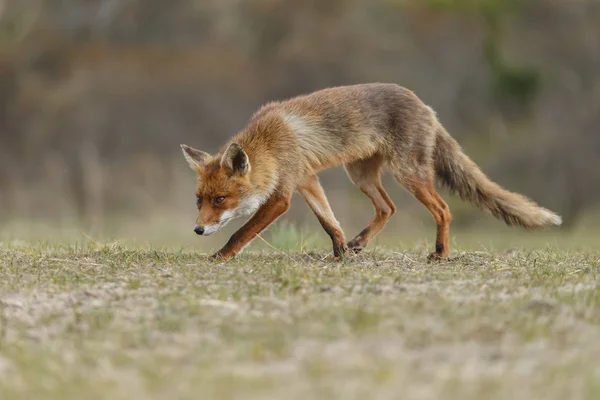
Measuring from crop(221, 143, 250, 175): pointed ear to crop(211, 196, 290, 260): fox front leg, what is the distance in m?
0.39

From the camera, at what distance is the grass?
325 centimetres

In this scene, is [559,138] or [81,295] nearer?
[81,295]

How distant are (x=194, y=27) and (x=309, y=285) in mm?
17040

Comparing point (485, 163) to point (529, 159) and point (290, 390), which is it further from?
point (290, 390)

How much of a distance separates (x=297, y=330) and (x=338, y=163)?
3849 millimetres

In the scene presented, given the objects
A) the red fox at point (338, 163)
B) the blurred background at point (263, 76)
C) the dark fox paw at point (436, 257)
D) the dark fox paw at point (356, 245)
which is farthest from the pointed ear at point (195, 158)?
the blurred background at point (263, 76)

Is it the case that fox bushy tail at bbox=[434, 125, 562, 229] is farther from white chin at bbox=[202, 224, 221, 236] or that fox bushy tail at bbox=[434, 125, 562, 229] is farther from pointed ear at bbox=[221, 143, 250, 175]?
white chin at bbox=[202, 224, 221, 236]

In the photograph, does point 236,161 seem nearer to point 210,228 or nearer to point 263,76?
point 210,228

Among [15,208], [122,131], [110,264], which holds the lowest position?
[15,208]

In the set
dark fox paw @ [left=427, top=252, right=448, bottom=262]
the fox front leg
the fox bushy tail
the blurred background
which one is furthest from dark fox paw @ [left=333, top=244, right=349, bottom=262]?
the blurred background

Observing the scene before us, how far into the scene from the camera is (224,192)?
23.4ft

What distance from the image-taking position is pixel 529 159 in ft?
63.4

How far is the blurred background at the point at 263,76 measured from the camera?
1934 centimetres

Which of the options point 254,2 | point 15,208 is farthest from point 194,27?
point 15,208
